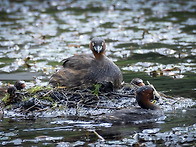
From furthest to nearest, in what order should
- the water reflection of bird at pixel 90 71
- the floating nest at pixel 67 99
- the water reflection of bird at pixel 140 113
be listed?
1. the water reflection of bird at pixel 90 71
2. the floating nest at pixel 67 99
3. the water reflection of bird at pixel 140 113

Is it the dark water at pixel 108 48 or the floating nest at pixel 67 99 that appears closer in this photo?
the dark water at pixel 108 48

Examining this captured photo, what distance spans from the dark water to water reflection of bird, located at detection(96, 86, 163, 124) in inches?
10.0

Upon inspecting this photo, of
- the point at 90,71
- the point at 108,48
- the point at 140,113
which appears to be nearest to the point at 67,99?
the point at 90,71

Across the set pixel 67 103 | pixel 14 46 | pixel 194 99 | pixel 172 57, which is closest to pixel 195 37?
pixel 172 57

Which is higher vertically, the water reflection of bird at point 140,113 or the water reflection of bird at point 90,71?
the water reflection of bird at point 90,71

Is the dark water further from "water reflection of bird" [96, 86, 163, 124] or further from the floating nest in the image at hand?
the floating nest

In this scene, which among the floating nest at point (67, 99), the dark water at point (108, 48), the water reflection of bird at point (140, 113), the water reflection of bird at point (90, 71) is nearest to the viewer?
the dark water at point (108, 48)

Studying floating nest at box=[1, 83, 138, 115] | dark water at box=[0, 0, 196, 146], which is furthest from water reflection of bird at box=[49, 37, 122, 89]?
dark water at box=[0, 0, 196, 146]

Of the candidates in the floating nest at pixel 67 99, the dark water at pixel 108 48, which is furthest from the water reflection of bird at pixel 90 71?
the dark water at pixel 108 48

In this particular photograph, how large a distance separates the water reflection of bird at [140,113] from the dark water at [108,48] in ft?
0.83

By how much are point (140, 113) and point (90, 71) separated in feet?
6.82

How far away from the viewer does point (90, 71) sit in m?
10.1

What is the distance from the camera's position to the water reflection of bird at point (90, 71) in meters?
10.1

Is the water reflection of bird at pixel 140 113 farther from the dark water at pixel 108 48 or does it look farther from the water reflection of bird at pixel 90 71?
the water reflection of bird at pixel 90 71
